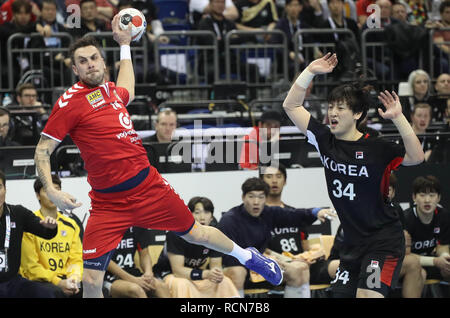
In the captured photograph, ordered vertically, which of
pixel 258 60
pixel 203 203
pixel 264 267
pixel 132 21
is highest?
pixel 132 21

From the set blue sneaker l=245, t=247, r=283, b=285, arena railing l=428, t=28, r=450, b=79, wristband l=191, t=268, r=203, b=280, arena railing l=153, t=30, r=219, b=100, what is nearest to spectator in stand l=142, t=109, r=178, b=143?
wristband l=191, t=268, r=203, b=280

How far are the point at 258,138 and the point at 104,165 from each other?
3.84 metres

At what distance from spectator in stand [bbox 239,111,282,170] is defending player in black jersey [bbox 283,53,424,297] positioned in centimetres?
337

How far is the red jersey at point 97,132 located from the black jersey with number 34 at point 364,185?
66.4 inches

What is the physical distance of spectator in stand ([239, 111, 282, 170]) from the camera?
10172 millimetres

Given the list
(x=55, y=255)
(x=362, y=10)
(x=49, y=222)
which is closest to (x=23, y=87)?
(x=55, y=255)

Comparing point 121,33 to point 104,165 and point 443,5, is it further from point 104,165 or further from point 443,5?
point 443,5

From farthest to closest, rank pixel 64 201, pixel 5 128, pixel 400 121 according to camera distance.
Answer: pixel 5 128, pixel 400 121, pixel 64 201

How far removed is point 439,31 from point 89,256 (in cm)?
891

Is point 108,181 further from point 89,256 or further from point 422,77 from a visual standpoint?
point 422,77

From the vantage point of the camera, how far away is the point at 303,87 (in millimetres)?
6820

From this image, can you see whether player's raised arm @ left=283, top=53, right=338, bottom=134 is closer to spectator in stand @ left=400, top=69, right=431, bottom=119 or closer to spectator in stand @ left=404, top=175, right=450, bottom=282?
spectator in stand @ left=404, top=175, right=450, bottom=282

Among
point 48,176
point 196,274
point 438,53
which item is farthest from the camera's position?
point 438,53

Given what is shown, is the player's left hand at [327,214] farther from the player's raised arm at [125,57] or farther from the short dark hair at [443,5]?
the short dark hair at [443,5]
